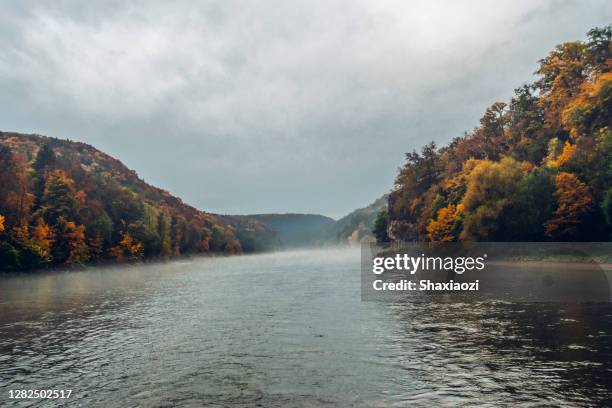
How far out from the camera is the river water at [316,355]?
54.0 ft

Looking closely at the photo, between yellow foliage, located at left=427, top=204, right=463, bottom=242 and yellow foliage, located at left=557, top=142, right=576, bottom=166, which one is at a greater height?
yellow foliage, located at left=557, top=142, right=576, bottom=166

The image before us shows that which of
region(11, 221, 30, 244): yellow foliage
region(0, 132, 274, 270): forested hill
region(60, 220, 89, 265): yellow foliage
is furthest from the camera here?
region(60, 220, 89, 265): yellow foliage

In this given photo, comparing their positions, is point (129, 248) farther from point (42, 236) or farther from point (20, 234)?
point (20, 234)

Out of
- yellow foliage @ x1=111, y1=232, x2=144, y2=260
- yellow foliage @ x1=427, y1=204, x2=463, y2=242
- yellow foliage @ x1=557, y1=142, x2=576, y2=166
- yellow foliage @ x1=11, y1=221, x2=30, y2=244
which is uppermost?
yellow foliage @ x1=557, y1=142, x2=576, y2=166

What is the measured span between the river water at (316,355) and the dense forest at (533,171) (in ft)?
211

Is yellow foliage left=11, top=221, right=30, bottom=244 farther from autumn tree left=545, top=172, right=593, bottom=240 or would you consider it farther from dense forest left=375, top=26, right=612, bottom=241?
autumn tree left=545, top=172, right=593, bottom=240

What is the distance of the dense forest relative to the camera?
92.5 meters

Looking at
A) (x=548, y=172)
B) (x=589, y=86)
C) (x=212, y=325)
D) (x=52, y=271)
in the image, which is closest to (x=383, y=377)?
(x=212, y=325)

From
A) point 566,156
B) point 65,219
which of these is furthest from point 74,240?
point 566,156

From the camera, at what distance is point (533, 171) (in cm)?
10344

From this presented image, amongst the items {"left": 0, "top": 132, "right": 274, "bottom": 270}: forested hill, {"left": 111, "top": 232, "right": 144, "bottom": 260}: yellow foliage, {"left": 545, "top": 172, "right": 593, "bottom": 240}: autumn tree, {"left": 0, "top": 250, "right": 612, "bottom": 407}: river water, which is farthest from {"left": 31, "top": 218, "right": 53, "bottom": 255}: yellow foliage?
{"left": 545, "top": 172, "right": 593, "bottom": 240}: autumn tree

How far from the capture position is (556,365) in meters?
19.3

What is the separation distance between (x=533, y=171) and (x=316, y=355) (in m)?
96.2

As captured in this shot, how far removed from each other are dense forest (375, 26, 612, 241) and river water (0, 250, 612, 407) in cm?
6435
